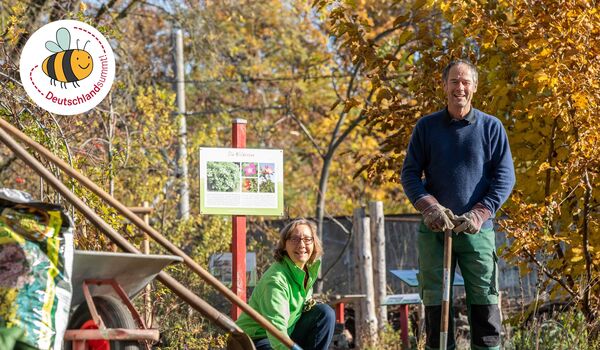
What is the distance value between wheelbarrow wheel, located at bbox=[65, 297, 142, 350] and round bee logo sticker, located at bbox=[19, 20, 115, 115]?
2508 mm

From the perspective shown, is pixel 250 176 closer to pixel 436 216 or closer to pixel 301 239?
pixel 301 239

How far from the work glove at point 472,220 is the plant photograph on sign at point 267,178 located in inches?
82.8

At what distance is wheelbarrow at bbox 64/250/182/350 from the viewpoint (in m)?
4.64

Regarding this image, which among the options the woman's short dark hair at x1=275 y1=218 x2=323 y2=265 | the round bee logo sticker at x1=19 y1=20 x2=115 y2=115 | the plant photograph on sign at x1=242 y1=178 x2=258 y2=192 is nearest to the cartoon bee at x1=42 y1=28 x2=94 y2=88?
the round bee logo sticker at x1=19 y1=20 x2=115 y2=115

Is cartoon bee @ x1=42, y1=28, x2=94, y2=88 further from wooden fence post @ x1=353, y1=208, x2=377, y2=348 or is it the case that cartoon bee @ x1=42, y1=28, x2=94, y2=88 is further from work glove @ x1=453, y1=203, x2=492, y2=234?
wooden fence post @ x1=353, y1=208, x2=377, y2=348

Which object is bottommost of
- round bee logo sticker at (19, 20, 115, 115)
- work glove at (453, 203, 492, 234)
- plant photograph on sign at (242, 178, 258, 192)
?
work glove at (453, 203, 492, 234)

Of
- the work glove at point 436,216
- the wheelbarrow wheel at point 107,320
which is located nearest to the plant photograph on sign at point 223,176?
the work glove at point 436,216

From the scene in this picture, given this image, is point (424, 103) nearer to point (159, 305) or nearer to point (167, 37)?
point (159, 305)

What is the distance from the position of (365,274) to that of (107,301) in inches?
278

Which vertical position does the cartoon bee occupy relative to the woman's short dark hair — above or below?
above

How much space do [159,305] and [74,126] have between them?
5.60 feet

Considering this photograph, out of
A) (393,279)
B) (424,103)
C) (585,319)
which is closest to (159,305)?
(424,103)

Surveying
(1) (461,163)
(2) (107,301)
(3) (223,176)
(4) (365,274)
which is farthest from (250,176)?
(4) (365,274)

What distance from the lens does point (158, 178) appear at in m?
13.6
